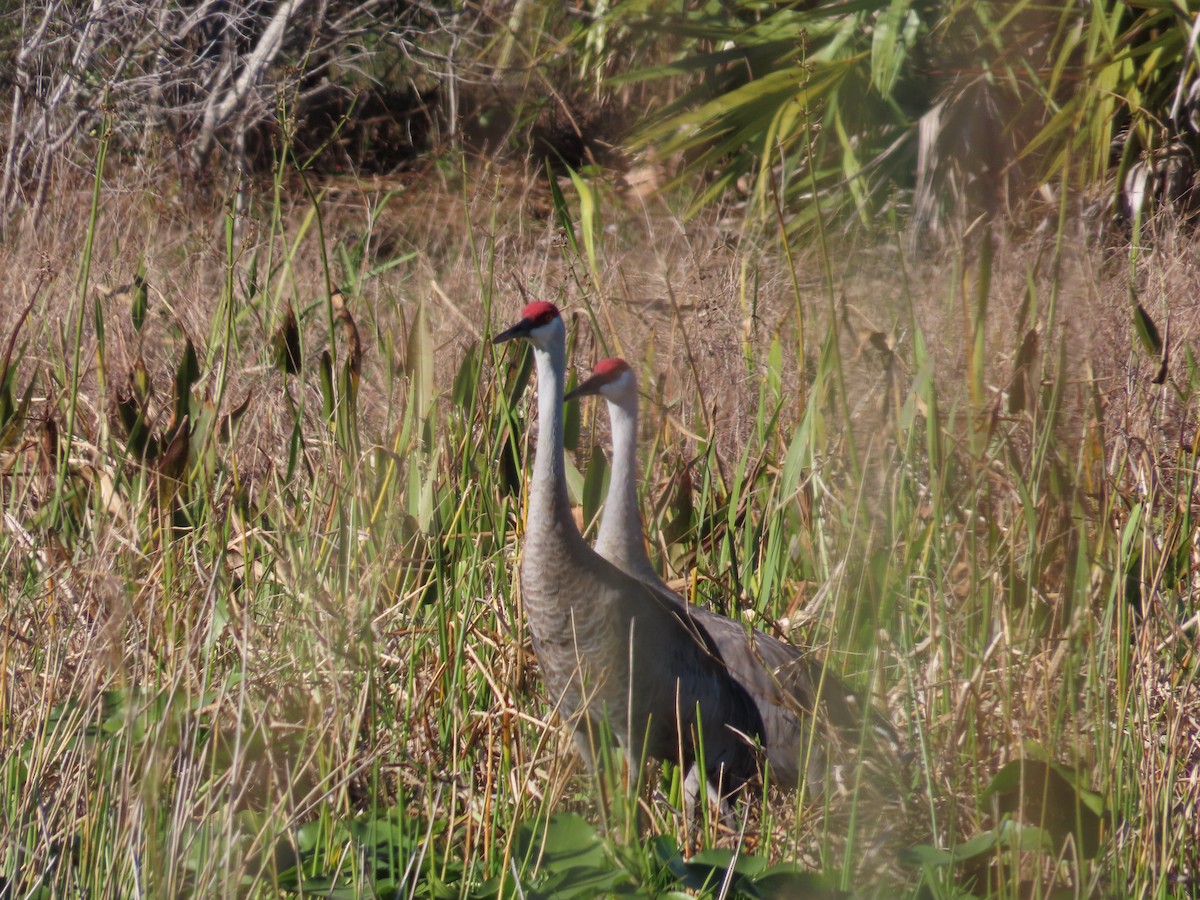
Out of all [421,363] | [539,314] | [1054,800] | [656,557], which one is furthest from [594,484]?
[1054,800]

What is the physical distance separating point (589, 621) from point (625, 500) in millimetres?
297

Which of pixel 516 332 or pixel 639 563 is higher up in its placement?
pixel 516 332

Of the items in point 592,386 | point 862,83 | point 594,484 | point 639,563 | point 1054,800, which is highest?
point 862,83

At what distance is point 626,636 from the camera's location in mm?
2430

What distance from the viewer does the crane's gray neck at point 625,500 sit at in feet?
8.48

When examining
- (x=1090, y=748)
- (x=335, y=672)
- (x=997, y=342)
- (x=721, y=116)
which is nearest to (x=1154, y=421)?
(x=997, y=342)

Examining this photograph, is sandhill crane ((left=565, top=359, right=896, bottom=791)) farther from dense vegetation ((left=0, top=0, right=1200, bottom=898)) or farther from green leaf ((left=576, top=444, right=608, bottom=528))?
green leaf ((left=576, top=444, right=608, bottom=528))

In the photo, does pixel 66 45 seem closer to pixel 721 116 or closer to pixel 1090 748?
pixel 721 116

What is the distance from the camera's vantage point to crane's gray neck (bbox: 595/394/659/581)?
2.58 m

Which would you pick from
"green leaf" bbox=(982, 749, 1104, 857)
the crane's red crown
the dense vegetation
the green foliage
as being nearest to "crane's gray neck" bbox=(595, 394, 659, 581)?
the dense vegetation

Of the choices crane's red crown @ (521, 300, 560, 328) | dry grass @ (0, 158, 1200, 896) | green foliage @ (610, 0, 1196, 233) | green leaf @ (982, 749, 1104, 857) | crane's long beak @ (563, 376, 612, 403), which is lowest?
green leaf @ (982, 749, 1104, 857)

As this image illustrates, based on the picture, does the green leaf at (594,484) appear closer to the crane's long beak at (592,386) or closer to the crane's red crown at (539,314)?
the crane's long beak at (592,386)

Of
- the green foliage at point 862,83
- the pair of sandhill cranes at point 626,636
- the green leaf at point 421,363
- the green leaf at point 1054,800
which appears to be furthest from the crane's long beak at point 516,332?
the green foliage at point 862,83

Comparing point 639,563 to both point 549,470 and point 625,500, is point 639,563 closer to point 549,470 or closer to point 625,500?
point 625,500
